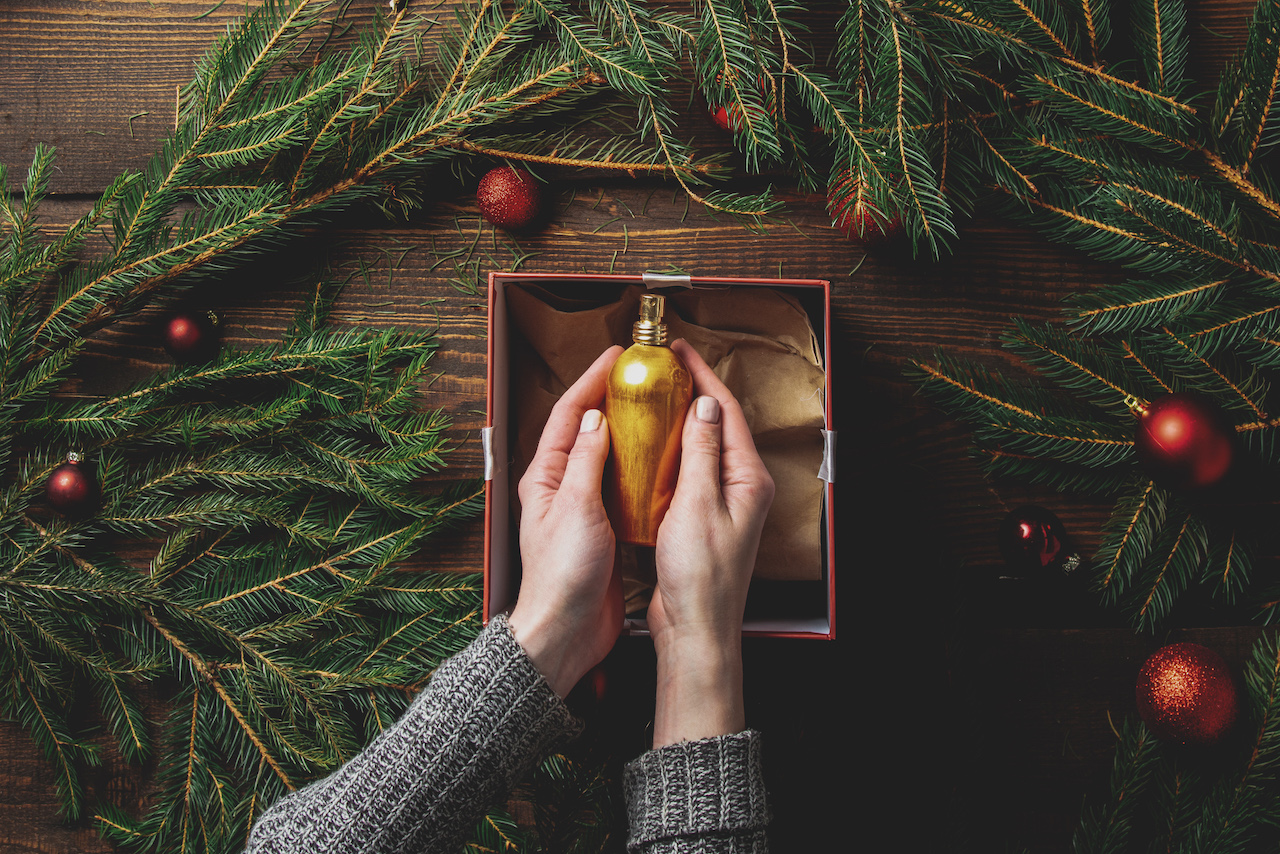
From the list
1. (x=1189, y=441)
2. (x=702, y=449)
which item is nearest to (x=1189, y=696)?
(x=1189, y=441)

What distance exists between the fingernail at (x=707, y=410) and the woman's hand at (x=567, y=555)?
10 cm

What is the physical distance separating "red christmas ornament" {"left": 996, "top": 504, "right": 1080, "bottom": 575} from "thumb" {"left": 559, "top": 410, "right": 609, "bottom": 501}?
486 millimetres

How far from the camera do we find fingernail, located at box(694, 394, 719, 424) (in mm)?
799

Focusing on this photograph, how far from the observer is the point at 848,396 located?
0.94m

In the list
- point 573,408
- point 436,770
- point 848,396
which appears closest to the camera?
point 436,770

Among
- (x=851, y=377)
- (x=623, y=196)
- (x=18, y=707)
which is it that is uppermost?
(x=623, y=196)

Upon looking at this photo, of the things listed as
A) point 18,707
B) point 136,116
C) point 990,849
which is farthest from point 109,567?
point 990,849

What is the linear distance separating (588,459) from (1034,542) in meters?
0.52

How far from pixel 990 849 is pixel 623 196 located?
88 centimetres

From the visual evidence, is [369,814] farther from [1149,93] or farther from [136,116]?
[1149,93]

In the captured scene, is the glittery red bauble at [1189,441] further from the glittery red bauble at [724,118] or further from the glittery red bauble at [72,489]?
the glittery red bauble at [72,489]

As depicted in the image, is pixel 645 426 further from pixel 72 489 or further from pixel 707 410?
pixel 72 489

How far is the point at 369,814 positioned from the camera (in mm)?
718

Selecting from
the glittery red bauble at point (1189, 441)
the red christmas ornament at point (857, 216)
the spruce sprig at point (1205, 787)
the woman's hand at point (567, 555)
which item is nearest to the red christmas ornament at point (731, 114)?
the red christmas ornament at point (857, 216)
